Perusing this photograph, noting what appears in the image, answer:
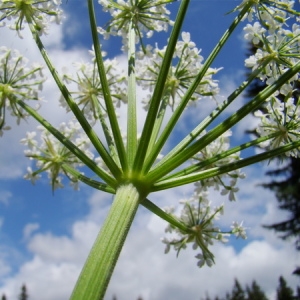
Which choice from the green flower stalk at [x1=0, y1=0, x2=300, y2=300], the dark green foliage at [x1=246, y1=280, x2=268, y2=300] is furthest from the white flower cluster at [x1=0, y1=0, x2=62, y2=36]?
the dark green foliage at [x1=246, y1=280, x2=268, y2=300]

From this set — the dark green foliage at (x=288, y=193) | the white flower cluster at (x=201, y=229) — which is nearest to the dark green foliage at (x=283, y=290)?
the dark green foliage at (x=288, y=193)

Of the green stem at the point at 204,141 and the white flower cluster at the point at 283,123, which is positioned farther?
the white flower cluster at the point at 283,123

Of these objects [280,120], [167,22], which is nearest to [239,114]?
[280,120]

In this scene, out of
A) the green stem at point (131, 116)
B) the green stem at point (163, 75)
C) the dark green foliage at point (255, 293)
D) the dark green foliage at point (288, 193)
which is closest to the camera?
the green stem at point (163, 75)

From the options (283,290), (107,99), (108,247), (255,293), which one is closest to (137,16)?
(107,99)

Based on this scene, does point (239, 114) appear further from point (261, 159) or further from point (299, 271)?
point (299, 271)

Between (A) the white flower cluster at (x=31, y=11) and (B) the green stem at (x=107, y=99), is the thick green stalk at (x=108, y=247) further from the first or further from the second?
(A) the white flower cluster at (x=31, y=11)

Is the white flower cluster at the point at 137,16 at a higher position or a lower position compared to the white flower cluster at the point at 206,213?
higher

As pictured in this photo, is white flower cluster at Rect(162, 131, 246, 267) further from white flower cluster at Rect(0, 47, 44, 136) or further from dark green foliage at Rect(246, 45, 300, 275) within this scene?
dark green foliage at Rect(246, 45, 300, 275)
